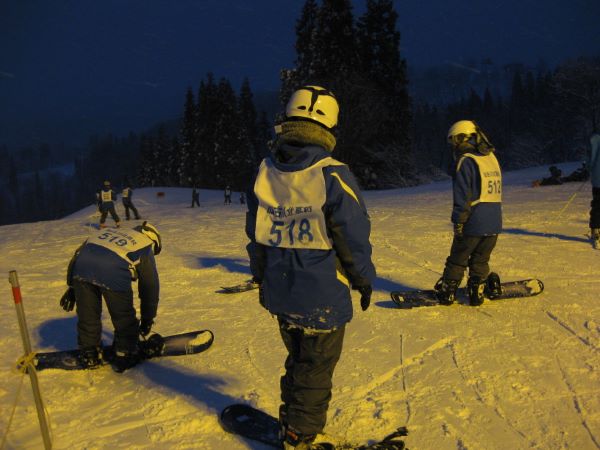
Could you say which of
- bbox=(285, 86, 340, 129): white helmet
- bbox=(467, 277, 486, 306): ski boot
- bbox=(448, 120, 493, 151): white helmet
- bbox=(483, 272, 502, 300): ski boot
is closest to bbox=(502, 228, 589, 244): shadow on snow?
bbox=(483, 272, 502, 300): ski boot

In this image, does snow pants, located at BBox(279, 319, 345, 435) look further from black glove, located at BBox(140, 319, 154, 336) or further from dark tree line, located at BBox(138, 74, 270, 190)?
dark tree line, located at BBox(138, 74, 270, 190)

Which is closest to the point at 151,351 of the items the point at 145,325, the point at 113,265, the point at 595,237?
the point at 145,325

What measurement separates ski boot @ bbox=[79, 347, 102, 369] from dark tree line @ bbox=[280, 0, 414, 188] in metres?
32.0

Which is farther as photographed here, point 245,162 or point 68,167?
point 68,167

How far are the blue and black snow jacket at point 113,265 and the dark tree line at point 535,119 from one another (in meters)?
45.2

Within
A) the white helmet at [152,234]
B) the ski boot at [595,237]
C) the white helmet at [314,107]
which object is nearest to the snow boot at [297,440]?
the white helmet at [314,107]

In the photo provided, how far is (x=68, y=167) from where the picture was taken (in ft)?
579

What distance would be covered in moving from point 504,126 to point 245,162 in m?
46.6

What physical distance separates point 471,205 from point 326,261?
9.92ft

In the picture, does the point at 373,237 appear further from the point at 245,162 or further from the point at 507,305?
the point at 245,162

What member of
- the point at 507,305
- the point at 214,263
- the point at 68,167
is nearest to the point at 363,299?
the point at 507,305

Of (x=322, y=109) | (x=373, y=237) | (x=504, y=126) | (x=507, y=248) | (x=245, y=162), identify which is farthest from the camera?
(x=504, y=126)

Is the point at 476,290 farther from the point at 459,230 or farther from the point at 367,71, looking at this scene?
the point at 367,71

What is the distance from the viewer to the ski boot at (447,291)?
210 inches
